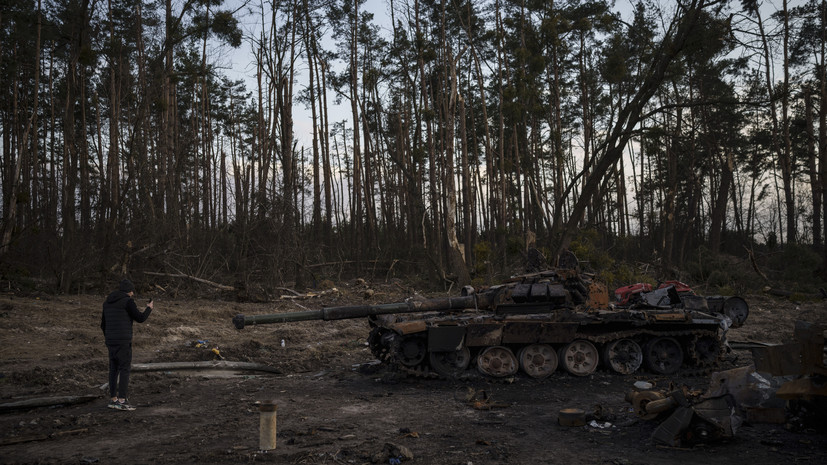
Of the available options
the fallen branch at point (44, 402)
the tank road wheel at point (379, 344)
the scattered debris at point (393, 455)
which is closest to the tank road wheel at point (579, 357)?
the tank road wheel at point (379, 344)

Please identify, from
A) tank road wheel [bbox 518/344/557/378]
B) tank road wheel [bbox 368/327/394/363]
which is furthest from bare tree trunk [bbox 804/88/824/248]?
tank road wheel [bbox 368/327/394/363]

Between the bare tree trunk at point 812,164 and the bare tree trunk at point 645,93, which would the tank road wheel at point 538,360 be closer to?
the bare tree trunk at point 645,93

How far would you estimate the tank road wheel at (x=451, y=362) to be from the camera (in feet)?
31.9

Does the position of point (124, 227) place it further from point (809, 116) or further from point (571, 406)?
point (809, 116)

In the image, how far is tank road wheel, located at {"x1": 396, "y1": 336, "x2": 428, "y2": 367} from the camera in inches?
381

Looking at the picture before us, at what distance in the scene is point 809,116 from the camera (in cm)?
2448

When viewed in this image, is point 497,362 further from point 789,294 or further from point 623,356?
point 789,294

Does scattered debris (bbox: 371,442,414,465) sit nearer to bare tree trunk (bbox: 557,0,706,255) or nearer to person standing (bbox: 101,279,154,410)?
person standing (bbox: 101,279,154,410)

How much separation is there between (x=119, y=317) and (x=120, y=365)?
62 cm

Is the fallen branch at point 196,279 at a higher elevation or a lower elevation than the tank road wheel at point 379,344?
higher

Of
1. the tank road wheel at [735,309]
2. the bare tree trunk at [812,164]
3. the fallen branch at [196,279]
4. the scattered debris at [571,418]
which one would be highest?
the bare tree trunk at [812,164]

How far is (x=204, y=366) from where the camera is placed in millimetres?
10344

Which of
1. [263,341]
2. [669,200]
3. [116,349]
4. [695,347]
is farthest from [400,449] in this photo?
[669,200]

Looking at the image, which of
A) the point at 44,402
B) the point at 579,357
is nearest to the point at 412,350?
the point at 579,357
